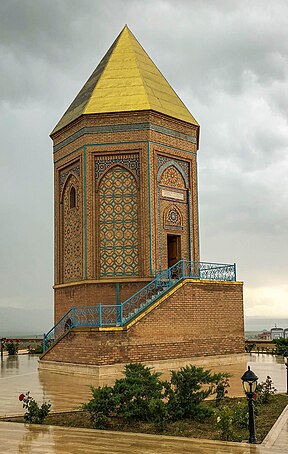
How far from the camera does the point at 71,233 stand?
19594 mm

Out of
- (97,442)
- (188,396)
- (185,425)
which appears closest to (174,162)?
(188,396)

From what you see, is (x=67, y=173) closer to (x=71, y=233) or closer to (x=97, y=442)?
(x=71, y=233)

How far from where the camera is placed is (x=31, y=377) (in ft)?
48.1

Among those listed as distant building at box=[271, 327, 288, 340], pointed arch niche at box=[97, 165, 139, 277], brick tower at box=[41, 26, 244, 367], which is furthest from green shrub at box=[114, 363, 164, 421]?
distant building at box=[271, 327, 288, 340]

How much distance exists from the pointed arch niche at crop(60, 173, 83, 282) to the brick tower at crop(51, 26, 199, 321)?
38 millimetres

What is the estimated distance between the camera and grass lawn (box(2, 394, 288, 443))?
6883mm

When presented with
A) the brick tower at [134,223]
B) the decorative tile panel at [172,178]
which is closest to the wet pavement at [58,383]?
the brick tower at [134,223]

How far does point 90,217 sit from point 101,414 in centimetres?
1157

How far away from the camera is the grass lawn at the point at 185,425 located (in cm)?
688

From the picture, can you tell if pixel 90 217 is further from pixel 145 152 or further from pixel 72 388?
pixel 72 388

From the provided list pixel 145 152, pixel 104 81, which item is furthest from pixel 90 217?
pixel 104 81

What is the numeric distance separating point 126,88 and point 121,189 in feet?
13.4

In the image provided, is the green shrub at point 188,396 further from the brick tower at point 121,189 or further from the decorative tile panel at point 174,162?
the decorative tile panel at point 174,162

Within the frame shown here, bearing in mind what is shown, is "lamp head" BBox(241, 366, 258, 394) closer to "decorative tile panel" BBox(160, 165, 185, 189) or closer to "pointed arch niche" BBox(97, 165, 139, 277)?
"pointed arch niche" BBox(97, 165, 139, 277)
